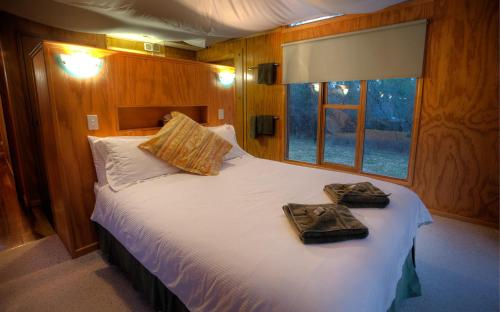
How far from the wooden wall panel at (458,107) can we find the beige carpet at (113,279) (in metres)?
0.50

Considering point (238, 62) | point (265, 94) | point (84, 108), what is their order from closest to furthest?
point (84, 108)
point (265, 94)
point (238, 62)

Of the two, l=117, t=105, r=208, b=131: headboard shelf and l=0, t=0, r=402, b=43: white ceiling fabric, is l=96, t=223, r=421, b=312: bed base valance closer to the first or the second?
l=117, t=105, r=208, b=131: headboard shelf

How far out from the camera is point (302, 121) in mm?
4230

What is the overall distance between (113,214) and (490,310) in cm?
259

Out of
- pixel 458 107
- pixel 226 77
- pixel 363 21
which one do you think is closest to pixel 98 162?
pixel 226 77

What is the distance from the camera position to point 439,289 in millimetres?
1872

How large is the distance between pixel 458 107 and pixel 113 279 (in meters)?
3.67

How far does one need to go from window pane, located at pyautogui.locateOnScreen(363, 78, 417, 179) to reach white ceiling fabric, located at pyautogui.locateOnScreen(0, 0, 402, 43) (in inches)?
49.4

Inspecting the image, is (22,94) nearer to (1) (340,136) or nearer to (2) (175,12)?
(2) (175,12)

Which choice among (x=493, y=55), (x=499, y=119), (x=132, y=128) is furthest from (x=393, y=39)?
(x=132, y=128)

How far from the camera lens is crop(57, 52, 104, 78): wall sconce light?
198cm

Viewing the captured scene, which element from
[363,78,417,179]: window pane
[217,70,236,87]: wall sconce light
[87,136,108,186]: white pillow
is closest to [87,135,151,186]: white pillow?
[87,136,108,186]: white pillow

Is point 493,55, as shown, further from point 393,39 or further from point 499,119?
point 393,39

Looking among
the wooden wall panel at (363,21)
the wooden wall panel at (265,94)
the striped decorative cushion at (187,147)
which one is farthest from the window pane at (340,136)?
the striped decorative cushion at (187,147)
